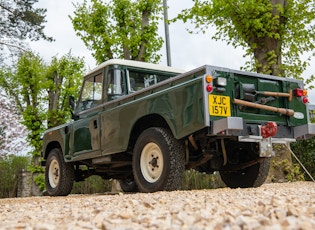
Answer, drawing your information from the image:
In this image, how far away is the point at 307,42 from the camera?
12.8 meters

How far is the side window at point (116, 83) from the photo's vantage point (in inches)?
283

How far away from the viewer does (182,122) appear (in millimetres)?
5461

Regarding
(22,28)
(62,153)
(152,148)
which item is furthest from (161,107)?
(22,28)

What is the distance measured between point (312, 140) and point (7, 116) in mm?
18571

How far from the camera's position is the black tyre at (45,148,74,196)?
842 centimetres

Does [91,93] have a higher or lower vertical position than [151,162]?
higher

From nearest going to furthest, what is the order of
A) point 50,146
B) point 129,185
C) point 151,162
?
point 151,162 → point 50,146 → point 129,185

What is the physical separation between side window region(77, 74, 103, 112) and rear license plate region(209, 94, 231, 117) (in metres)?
2.68

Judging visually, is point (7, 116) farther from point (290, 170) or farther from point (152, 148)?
point (152, 148)

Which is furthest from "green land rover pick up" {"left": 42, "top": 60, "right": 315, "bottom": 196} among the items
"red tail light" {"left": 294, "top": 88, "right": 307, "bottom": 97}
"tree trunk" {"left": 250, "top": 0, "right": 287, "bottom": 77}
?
"tree trunk" {"left": 250, "top": 0, "right": 287, "bottom": 77}

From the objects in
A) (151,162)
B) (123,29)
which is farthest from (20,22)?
(151,162)

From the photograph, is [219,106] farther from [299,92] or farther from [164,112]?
[299,92]

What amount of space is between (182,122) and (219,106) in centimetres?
52

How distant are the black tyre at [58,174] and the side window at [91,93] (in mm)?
1216
